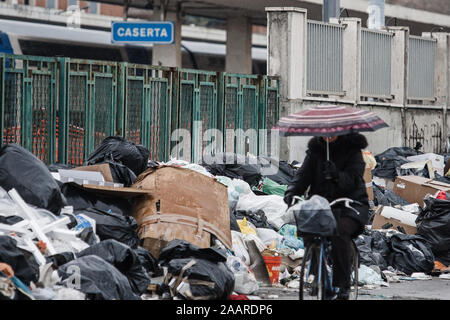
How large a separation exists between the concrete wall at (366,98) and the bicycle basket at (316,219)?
865 cm

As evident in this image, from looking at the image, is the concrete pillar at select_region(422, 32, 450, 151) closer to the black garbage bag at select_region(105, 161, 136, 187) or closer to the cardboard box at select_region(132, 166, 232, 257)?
the cardboard box at select_region(132, 166, 232, 257)

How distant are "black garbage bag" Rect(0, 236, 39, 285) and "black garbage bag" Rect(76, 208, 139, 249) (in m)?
1.89

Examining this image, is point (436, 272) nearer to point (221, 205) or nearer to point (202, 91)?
point (221, 205)

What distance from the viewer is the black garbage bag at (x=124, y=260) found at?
7.71m

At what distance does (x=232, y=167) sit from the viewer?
1302cm

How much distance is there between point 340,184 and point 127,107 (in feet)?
19.5

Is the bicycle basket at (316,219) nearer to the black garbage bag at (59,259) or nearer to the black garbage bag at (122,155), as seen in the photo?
the black garbage bag at (59,259)

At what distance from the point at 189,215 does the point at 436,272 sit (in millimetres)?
3577

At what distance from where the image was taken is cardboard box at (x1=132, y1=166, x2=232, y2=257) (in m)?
9.36

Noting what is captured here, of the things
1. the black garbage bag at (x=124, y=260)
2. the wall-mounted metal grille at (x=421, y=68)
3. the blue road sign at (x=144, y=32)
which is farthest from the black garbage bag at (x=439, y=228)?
the wall-mounted metal grille at (x=421, y=68)

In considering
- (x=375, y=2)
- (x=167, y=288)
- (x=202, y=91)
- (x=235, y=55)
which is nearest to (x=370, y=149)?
(x=375, y=2)

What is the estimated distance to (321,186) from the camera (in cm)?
739

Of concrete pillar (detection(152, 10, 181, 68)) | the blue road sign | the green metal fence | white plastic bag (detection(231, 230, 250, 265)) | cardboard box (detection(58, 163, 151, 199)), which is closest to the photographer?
cardboard box (detection(58, 163, 151, 199))

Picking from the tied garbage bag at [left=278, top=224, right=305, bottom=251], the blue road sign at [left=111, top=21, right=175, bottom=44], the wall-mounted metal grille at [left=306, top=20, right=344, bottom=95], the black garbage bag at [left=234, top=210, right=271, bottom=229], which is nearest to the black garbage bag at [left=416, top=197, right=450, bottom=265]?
the tied garbage bag at [left=278, top=224, right=305, bottom=251]
